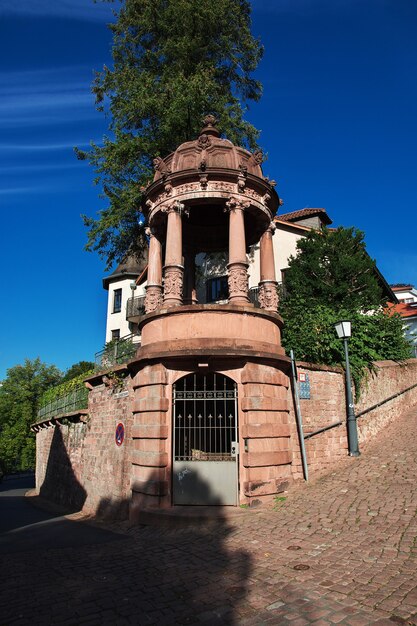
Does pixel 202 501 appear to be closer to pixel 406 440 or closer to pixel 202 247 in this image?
pixel 406 440

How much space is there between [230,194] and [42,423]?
21022 millimetres

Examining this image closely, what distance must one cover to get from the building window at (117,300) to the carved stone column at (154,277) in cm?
2805

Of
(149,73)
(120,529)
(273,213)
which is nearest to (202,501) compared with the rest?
(120,529)

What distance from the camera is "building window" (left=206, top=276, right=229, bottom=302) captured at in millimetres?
24281

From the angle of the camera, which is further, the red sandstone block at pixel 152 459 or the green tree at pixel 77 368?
the green tree at pixel 77 368

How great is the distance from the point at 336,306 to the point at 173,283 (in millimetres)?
9240

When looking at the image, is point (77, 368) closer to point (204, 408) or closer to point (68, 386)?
point (68, 386)

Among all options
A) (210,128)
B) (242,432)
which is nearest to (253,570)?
(242,432)

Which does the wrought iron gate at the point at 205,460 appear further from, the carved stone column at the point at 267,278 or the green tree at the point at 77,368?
the green tree at the point at 77,368

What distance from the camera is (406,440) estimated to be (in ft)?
37.2

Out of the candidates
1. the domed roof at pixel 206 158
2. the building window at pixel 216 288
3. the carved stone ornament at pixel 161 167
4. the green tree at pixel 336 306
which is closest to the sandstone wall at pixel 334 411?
the green tree at pixel 336 306

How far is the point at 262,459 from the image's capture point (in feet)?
27.9

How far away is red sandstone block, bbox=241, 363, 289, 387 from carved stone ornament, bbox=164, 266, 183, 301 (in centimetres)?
232

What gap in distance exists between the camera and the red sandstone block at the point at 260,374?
8.86m
